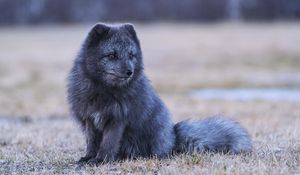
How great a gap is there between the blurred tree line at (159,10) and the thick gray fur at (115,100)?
35.5 metres

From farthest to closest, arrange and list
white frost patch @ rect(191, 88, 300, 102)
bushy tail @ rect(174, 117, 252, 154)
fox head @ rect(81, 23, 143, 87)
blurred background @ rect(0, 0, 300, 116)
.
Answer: blurred background @ rect(0, 0, 300, 116), white frost patch @ rect(191, 88, 300, 102), bushy tail @ rect(174, 117, 252, 154), fox head @ rect(81, 23, 143, 87)

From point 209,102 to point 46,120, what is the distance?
513 cm

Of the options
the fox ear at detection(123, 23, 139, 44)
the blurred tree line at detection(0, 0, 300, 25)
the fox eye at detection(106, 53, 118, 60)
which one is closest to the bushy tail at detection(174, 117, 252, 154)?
the fox ear at detection(123, 23, 139, 44)

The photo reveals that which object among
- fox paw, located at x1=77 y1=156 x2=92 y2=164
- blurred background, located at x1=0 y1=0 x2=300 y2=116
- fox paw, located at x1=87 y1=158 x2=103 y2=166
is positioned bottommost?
blurred background, located at x1=0 y1=0 x2=300 y2=116

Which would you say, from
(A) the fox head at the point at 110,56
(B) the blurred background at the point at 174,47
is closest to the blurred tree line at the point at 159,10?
(B) the blurred background at the point at 174,47

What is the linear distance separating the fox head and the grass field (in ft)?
3.43

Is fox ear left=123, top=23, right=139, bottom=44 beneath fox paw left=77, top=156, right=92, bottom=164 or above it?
above

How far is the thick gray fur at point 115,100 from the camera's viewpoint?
23.9 feet

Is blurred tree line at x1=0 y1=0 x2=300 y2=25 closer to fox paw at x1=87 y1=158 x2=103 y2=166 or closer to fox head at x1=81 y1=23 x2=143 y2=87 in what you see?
fox head at x1=81 y1=23 x2=143 y2=87

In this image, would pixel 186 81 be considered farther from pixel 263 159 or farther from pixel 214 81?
pixel 263 159

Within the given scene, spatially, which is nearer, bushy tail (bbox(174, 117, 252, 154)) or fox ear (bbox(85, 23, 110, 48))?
fox ear (bbox(85, 23, 110, 48))

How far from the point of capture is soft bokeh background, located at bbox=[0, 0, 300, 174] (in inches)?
297

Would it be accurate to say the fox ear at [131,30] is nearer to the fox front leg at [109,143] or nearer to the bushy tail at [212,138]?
the fox front leg at [109,143]

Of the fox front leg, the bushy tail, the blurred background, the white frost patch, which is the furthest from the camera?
the blurred background
